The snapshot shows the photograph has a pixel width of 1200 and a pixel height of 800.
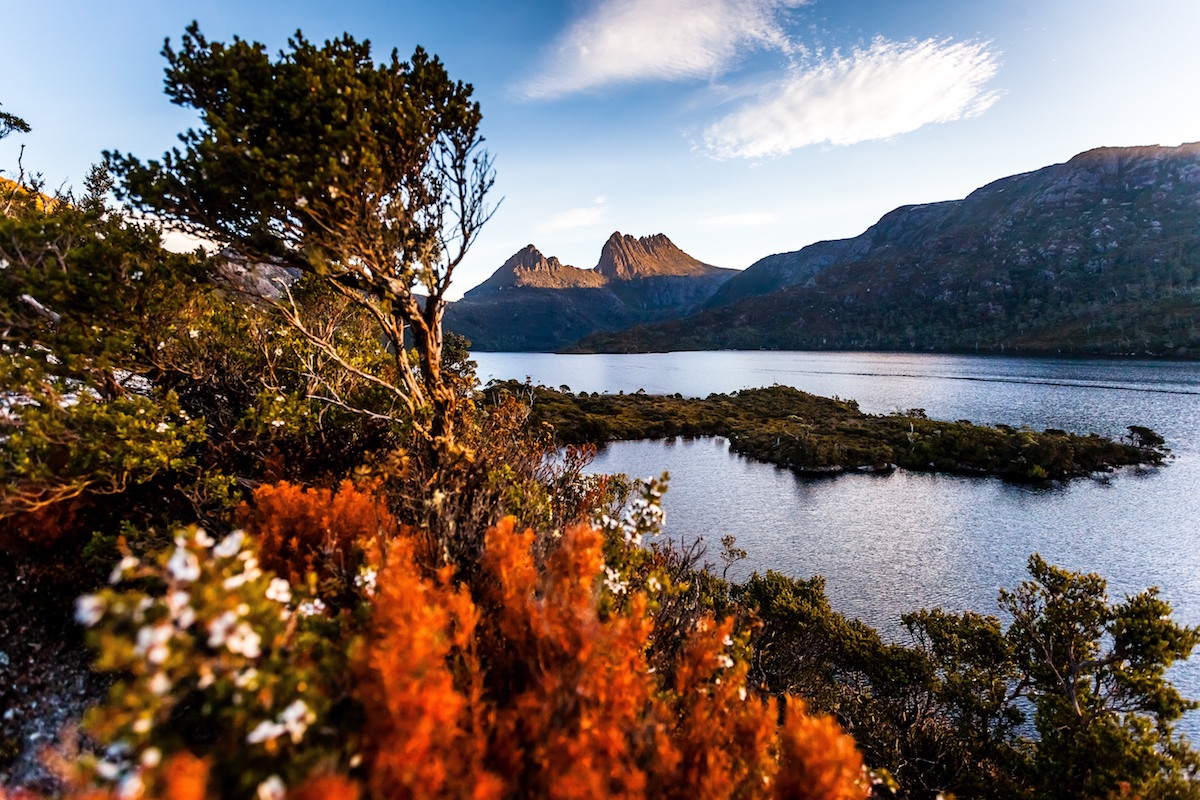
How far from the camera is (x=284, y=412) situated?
33.7ft

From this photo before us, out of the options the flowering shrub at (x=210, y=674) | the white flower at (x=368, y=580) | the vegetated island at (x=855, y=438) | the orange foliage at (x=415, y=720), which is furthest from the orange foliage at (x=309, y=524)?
the vegetated island at (x=855, y=438)

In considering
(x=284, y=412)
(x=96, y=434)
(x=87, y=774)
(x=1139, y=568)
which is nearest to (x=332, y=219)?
(x=284, y=412)

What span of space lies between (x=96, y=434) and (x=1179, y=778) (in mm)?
20991

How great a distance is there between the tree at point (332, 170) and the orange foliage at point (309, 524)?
2.04 m

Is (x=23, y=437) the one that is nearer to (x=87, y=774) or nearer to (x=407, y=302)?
(x=407, y=302)

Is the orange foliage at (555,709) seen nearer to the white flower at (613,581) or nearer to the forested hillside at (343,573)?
the forested hillside at (343,573)

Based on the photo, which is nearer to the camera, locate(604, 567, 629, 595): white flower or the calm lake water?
locate(604, 567, 629, 595): white flower

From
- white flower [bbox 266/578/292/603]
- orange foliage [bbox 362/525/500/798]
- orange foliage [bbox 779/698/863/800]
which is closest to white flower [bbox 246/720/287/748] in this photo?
orange foliage [bbox 362/525/500/798]

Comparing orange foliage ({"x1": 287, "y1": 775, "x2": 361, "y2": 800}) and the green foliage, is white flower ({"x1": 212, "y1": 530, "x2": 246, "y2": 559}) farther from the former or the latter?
the green foliage

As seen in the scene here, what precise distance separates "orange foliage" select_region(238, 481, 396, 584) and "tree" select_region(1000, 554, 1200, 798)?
1516cm

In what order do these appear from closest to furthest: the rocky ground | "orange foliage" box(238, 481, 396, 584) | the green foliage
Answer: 1. the rocky ground
2. "orange foliage" box(238, 481, 396, 584)
3. the green foliage

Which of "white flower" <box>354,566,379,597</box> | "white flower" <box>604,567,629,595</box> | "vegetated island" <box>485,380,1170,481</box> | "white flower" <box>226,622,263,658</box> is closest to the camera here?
"white flower" <box>226,622,263,658</box>

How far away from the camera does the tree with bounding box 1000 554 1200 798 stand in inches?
401

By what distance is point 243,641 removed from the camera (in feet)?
11.3
